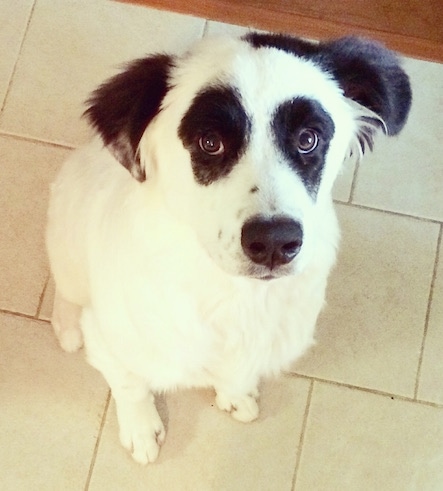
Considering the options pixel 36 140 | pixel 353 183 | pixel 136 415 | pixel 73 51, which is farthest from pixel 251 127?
pixel 73 51

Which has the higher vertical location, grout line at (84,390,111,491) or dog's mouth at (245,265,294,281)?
dog's mouth at (245,265,294,281)

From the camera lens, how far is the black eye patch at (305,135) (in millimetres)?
1149

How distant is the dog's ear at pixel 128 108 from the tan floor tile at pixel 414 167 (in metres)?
1.03

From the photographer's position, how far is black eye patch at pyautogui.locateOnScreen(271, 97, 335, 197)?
1.15 m

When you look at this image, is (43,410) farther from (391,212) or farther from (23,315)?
(391,212)

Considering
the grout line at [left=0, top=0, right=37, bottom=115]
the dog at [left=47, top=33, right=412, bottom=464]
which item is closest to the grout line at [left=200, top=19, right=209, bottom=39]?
the grout line at [left=0, top=0, right=37, bottom=115]

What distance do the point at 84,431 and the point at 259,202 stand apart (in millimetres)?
1049

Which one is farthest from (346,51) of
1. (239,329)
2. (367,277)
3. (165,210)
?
(367,277)

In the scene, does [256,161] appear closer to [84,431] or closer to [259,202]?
[259,202]

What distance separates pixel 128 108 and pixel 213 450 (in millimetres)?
1026

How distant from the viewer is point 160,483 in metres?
1.86

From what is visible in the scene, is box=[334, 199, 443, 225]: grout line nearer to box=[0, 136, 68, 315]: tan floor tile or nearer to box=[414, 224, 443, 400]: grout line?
box=[414, 224, 443, 400]: grout line

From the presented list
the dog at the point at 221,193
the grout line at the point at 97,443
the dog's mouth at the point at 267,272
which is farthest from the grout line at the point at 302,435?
the dog's mouth at the point at 267,272

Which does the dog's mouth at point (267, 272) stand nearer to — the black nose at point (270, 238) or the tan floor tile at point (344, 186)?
the black nose at point (270, 238)
